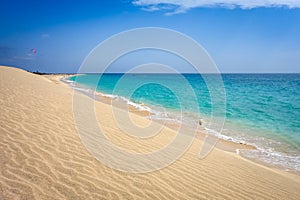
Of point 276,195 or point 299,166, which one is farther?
point 299,166

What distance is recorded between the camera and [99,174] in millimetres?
4262

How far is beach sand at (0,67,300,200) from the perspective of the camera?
3633mm

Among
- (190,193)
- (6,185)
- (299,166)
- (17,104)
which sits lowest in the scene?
(299,166)

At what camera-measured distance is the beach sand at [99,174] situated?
363 centimetres

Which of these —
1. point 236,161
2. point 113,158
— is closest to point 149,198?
point 113,158

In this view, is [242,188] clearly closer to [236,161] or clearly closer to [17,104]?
[236,161]

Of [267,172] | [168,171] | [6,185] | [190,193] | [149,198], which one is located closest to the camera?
[6,185]

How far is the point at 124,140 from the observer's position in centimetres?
676

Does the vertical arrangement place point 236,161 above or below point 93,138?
below

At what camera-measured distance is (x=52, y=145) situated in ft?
17.1

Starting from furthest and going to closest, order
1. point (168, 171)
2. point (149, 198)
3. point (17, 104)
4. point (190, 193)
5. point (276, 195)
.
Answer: point (17, 104) < point (168, 171) < point (276, 195) < point (190, 193) < point (149, 198)

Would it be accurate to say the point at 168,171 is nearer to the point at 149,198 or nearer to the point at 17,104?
the point at 149,198

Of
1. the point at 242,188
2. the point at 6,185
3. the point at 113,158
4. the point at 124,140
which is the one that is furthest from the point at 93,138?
the point at 242,188

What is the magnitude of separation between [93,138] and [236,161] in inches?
176
